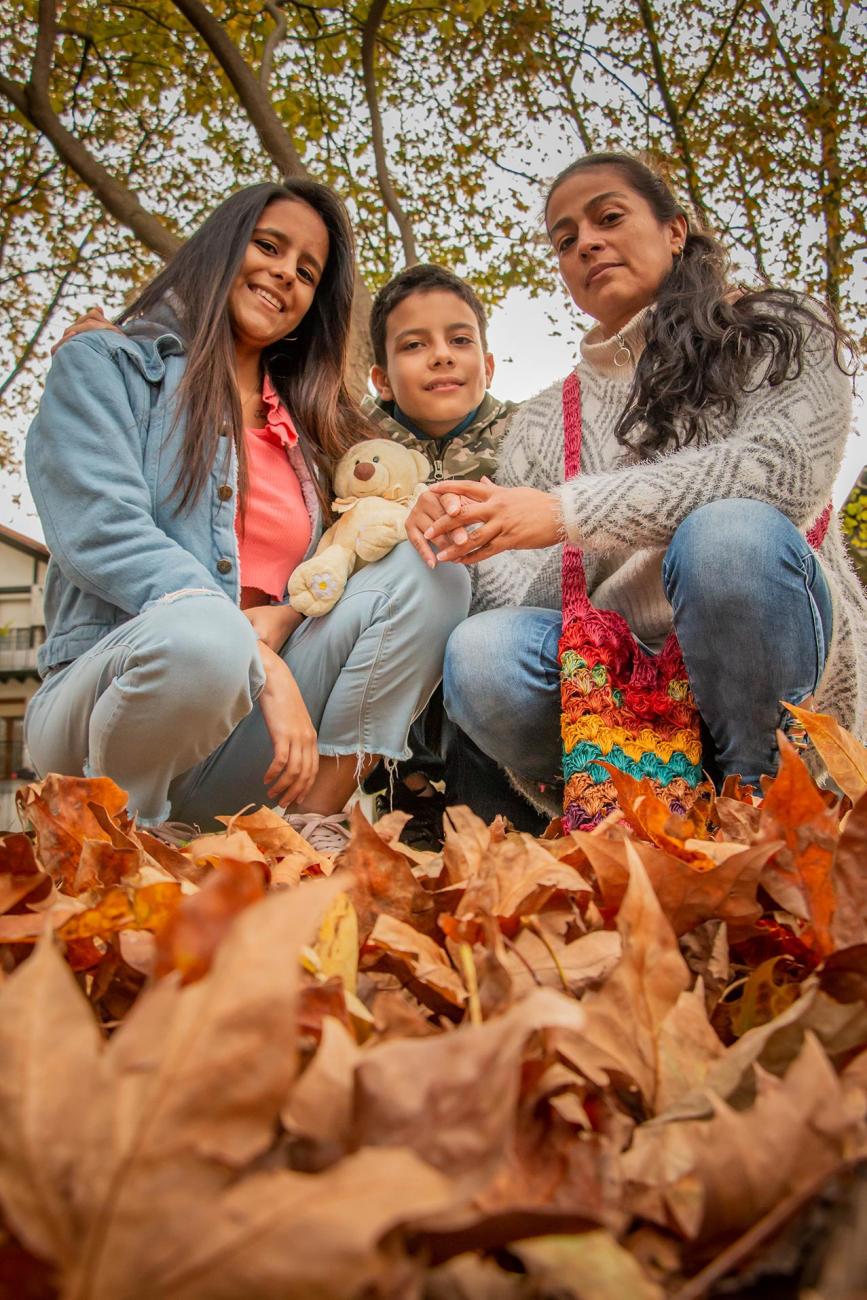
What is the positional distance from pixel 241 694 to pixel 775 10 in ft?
22.1

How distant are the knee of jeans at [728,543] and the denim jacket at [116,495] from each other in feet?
3.15

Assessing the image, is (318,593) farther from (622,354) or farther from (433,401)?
(622,354)

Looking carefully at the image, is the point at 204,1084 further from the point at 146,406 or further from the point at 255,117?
the point at 255,117

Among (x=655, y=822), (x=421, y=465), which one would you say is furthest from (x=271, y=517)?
(x=655, y=822)

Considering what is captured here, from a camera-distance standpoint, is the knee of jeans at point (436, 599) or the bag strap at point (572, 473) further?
the knee of jeans at point (436, 599)

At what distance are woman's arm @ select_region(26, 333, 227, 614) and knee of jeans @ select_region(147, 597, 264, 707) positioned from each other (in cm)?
8

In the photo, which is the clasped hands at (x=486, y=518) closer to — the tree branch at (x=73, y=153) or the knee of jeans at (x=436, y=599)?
the knee of jeans at (x=436, y=599)

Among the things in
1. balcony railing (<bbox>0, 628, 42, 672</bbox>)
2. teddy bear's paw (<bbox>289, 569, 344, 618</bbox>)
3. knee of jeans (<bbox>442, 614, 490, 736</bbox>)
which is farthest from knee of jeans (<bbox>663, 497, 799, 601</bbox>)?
balcony railing (<bbox>0, 628, 42, 672</bbox>)

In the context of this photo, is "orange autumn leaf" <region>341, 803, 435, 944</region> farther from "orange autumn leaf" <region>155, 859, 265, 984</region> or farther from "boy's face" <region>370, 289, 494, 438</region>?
"boy's face" <region>370, 289, 494, 438</region>

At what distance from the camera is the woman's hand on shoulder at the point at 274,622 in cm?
240

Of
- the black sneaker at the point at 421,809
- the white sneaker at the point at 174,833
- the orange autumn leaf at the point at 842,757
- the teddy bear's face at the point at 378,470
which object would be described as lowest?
the black sneaker at the point at 421,809

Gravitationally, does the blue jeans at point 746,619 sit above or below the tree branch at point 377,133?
below

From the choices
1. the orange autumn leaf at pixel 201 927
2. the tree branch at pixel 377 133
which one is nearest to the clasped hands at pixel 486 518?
the orange autumn leaf at pixel 201 927

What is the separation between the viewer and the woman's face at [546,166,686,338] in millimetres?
2469
